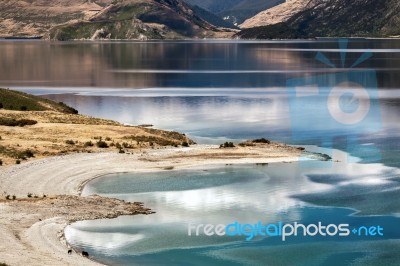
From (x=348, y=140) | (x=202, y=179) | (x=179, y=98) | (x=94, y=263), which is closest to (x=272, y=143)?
(x=348, y=140)

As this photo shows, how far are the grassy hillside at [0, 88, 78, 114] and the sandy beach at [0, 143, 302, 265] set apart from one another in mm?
35636

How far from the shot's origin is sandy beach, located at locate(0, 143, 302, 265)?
46.6 metres

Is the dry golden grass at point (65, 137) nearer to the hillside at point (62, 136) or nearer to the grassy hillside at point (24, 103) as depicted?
the hillside at point (62, 136)

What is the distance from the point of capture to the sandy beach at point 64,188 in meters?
46.6

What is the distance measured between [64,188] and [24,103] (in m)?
54.9

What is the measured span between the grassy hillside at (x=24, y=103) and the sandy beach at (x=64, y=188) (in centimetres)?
3564

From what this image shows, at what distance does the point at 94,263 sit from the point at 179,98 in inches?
4568

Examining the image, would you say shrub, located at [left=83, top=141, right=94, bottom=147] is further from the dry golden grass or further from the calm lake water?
the calm lake water

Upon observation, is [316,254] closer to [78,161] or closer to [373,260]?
[373,260]

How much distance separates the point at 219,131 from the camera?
108 m

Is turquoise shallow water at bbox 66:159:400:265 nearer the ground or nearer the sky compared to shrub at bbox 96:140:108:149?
nearer the ground

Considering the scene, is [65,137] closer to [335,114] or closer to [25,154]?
[25,154]

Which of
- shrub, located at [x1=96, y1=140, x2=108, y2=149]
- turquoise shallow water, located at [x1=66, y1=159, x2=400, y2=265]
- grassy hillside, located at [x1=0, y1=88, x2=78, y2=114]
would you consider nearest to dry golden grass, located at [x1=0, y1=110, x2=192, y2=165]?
shrub, located at [x1=96, y1=140, x2=108, y2=149]

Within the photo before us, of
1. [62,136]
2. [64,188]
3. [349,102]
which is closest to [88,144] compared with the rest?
[62,136]
